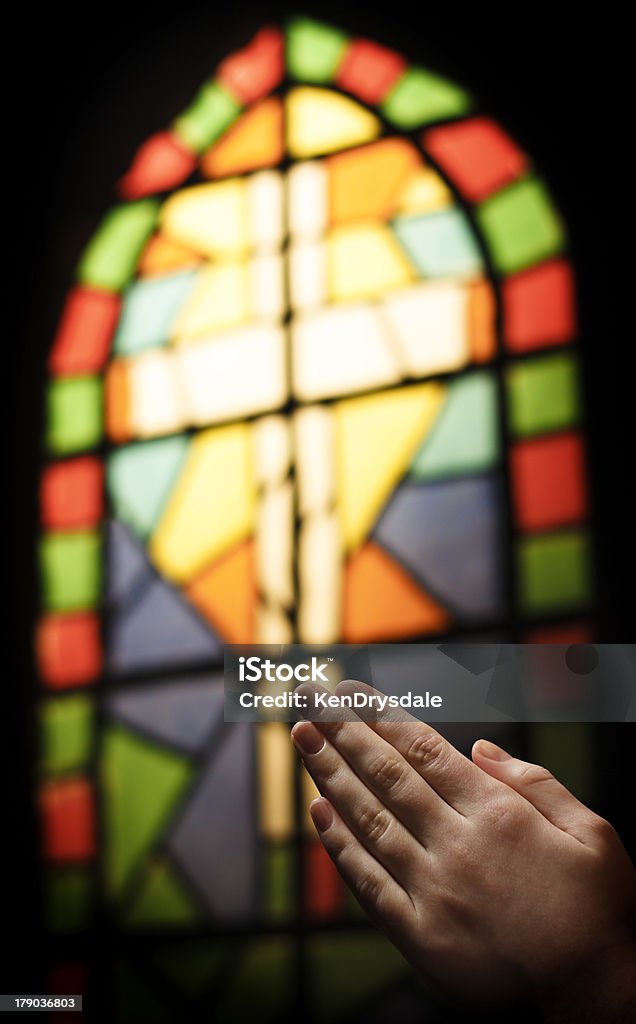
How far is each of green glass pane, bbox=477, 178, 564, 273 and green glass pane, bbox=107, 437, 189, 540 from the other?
0.53 metres

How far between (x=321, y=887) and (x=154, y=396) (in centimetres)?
76

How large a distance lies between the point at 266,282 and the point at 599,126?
1.71 feet

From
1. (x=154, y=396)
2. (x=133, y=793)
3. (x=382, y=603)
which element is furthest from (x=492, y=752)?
(x=154, y=396)

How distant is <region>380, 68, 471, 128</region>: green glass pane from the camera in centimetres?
198

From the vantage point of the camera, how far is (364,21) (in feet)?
6.82

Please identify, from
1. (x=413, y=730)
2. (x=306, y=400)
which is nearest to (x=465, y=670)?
(x=413, y=730)

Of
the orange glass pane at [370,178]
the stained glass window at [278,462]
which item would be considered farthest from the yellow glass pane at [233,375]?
the orange glass pane at [370,178]

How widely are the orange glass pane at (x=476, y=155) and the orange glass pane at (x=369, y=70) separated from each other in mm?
134

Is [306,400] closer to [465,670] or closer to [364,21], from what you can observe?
[465,670]

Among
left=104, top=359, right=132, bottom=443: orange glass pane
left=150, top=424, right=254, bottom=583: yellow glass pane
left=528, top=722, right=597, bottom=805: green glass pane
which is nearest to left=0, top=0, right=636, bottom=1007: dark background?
left=528, top=722, right=597, bottom=805: green glass pane

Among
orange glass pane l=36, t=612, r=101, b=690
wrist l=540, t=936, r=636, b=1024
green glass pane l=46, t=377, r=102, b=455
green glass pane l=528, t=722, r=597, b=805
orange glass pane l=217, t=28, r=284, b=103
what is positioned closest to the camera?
wrist l=540, t=936, r=636, b=1024

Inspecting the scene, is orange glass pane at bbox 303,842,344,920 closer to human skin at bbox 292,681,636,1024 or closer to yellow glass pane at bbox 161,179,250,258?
human skin at bbox 292,681,636,1024

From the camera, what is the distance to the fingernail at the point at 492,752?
1.47 meters

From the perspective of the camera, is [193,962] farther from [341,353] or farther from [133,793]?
[341,353]
